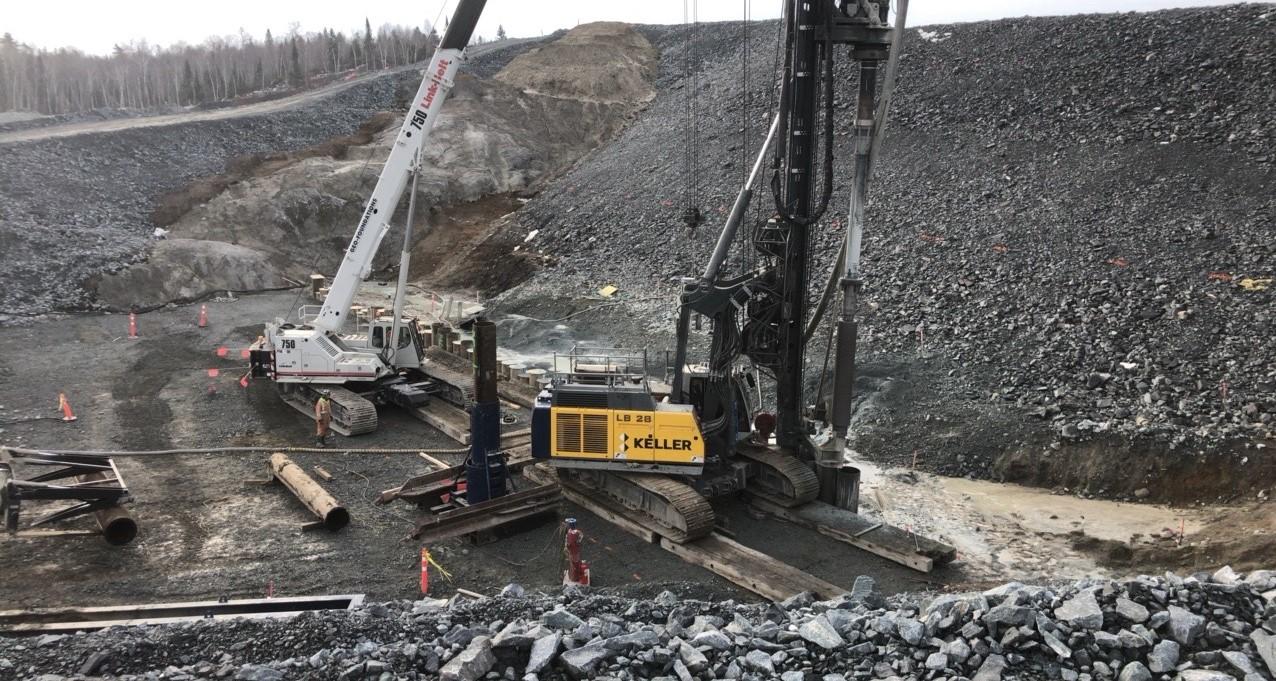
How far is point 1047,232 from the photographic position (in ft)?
67.3

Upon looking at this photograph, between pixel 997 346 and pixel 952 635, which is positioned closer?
pixel 952 635

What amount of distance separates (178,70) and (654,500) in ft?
249

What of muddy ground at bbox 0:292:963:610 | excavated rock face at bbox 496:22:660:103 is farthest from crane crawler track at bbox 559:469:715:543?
excavated rock face at bbox 496:22:660:103

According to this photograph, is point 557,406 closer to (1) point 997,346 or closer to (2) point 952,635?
(2) point 952,635

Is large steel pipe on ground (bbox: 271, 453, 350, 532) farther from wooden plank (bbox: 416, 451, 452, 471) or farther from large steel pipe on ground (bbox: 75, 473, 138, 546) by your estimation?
large steel pipe on ground (bbox: 75, 473, 138, 546)

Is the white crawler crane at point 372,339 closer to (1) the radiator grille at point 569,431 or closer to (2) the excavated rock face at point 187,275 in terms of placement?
(1) the radiator grille at point 569,431

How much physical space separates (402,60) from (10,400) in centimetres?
5700

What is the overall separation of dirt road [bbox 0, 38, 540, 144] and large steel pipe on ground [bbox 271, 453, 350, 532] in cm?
2739

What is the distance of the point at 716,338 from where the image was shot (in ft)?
41.9

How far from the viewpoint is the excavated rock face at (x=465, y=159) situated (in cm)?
3175

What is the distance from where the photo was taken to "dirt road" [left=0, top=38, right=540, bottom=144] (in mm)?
35562

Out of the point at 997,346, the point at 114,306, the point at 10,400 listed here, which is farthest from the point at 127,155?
the point at 997,346

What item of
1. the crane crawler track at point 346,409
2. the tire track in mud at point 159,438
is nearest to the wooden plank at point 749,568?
the tire track in mud at point 159,438

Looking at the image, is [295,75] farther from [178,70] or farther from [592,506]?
[592,506]
